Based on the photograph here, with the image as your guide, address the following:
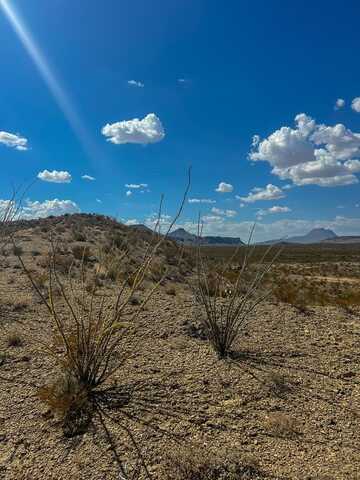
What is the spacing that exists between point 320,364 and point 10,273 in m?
9.80

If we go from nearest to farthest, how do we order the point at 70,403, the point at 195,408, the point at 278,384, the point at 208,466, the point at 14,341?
the point at 208,466 → the point at 70,403 → the point at 195,408 → the point at 278,384 → the point at 14,341

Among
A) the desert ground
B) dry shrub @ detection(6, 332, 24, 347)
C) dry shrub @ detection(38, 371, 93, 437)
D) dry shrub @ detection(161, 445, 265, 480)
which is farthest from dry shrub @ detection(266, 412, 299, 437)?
dry shrub @ detection(6, 332, 24, 347)

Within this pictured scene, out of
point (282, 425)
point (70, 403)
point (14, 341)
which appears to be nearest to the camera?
point (282, 425)

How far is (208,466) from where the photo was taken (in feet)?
11.2

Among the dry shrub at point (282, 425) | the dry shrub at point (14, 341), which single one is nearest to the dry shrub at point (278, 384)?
the dry shrub at point (282, 425)

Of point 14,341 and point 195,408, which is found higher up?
point 14,341

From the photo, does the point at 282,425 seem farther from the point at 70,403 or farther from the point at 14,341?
the point at 14,341

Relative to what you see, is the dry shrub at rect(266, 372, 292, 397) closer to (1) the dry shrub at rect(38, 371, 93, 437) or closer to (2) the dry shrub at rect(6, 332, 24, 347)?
(1) the dry shrub at rect(38, 371, 93, 437)

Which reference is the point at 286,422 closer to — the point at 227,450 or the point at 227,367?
the point at 227,450

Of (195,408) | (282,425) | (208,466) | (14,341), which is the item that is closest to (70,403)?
(195,408)

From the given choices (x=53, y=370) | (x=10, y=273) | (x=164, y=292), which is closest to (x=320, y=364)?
(x=53, y=370)

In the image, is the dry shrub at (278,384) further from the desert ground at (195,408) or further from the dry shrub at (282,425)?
the dry shrub at (282,425)

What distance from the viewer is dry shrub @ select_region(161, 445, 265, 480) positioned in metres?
3.34

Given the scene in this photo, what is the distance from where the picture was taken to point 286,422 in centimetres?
415
